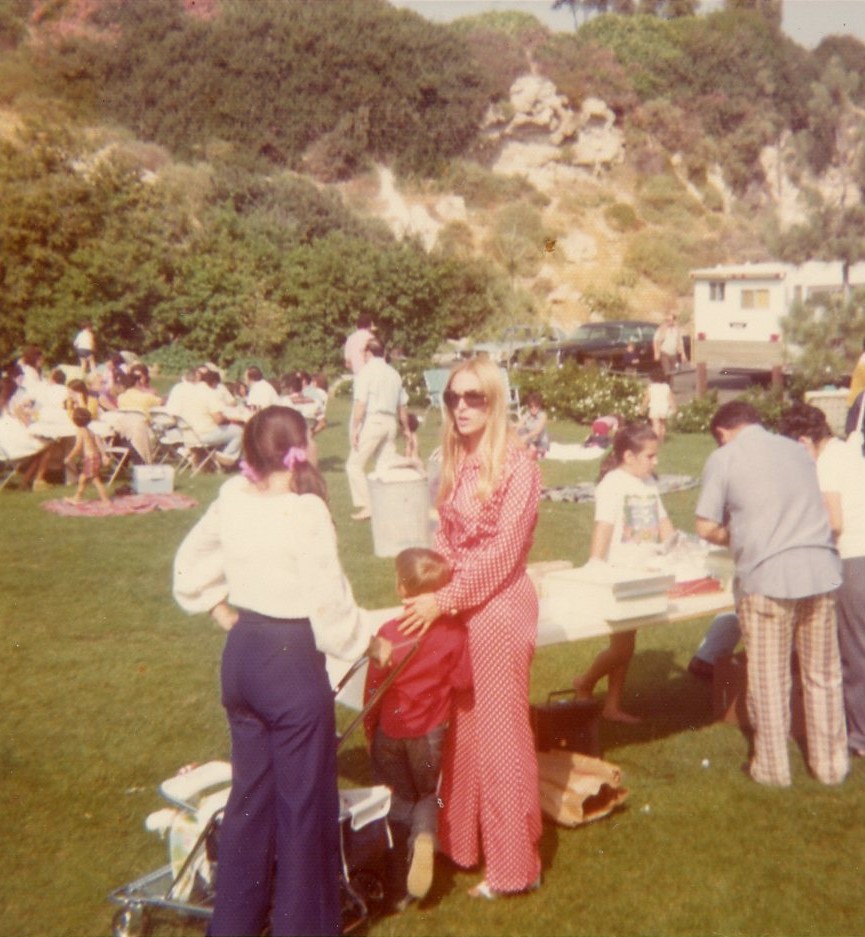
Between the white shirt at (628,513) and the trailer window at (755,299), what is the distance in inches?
897

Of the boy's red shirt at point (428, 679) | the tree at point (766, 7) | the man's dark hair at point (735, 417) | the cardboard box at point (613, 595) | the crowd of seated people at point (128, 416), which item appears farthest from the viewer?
the tree at point (766, 7)

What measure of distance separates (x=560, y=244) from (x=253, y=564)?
4764 cm

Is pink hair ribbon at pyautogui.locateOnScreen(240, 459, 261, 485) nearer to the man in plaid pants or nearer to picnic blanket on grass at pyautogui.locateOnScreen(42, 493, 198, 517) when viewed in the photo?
the man in plaid pants

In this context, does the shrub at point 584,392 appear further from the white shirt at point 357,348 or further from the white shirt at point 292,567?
the white shirt at point 292,567

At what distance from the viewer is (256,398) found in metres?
15.4

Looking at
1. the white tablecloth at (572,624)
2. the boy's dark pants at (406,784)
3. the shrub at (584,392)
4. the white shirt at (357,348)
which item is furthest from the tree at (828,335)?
the boy's dark pants at (406,784)

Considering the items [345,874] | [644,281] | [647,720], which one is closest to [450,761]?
[345,874]

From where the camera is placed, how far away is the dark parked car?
1176 inches

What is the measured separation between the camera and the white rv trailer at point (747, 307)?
27.0m

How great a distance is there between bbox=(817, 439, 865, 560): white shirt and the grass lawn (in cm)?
103

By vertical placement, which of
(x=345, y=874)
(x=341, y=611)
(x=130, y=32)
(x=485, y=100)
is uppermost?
(x=130, y=32)

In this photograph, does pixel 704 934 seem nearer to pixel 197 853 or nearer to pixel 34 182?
pixel 197 853

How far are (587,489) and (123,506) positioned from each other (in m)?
5.03

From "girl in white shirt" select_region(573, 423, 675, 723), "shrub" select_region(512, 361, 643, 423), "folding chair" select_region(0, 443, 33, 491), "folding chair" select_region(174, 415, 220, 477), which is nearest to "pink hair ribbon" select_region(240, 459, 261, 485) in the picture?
"girl in white shirt" select_region(573, 423, 675, 723)
